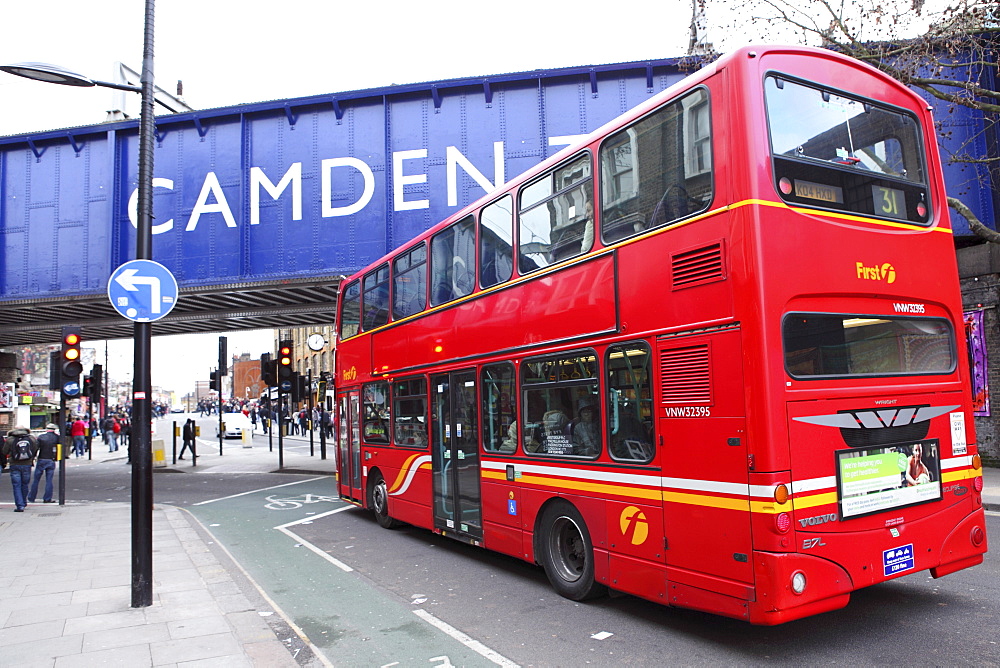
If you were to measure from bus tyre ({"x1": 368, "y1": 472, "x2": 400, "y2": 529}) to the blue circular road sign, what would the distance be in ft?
16.9

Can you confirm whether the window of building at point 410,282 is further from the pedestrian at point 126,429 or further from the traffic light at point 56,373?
the pedestrian at point 126,429

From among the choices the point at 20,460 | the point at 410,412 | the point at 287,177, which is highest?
the point at 287,177

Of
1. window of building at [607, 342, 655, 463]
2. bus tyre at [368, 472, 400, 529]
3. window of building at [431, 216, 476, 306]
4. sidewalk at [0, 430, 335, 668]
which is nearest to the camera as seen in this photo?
sidewalk at [0, 430, 335, 668]

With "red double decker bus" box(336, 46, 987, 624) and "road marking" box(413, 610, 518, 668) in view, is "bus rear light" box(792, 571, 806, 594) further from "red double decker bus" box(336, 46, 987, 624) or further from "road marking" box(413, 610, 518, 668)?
"road marking" box(413, 610, 518, 668)

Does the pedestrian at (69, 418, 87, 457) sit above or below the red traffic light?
below

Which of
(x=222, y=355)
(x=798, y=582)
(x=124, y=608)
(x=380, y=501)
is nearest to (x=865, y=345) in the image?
(x=798, y=582)

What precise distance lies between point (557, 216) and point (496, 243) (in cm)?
123

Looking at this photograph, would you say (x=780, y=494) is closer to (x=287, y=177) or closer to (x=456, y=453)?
(x=456, y=453)

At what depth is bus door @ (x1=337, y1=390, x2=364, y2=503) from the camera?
41.3ft

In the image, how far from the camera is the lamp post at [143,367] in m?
6.77

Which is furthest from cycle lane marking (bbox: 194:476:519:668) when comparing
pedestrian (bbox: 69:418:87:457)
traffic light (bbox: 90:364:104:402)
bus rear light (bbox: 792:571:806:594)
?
pedestrian (bbox: 69:418:87:457)

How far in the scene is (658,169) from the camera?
584cm

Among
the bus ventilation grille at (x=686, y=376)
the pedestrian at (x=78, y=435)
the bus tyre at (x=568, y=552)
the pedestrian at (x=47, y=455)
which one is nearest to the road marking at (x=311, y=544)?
the bus tyre at (x=568, y=552)

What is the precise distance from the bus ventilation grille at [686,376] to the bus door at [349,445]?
7811 mm
